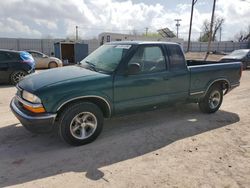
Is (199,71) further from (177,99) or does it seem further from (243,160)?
(243,160)

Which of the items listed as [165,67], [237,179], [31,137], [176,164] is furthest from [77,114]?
[237,179]

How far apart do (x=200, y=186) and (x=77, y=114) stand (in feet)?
7.19

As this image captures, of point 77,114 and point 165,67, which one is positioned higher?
point 165,67

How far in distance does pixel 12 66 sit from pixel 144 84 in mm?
7639

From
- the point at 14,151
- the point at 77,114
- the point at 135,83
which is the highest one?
the point at 135,83

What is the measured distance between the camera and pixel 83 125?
4.49 m

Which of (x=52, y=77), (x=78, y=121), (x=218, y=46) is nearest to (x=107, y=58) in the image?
(x=52, y=77)

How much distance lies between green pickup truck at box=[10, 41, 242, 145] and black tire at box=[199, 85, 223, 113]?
0.29 meters

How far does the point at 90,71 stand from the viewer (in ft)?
15.8

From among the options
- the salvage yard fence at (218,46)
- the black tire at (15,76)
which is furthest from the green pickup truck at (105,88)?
the salvage yard fence at (218,46)

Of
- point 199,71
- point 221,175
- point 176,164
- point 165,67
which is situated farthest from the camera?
point 199,71

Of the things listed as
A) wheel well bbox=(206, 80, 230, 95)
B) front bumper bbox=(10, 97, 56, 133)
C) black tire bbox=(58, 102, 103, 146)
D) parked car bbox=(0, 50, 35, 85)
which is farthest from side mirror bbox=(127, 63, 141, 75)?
parked car bbox=(0, 50, 35, 85)

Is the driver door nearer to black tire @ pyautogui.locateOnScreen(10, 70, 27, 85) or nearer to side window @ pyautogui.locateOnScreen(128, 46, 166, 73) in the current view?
side window @ pyautogui.locateOnScreen(128, 46, 166, 73)

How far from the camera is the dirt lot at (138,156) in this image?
137 inches
